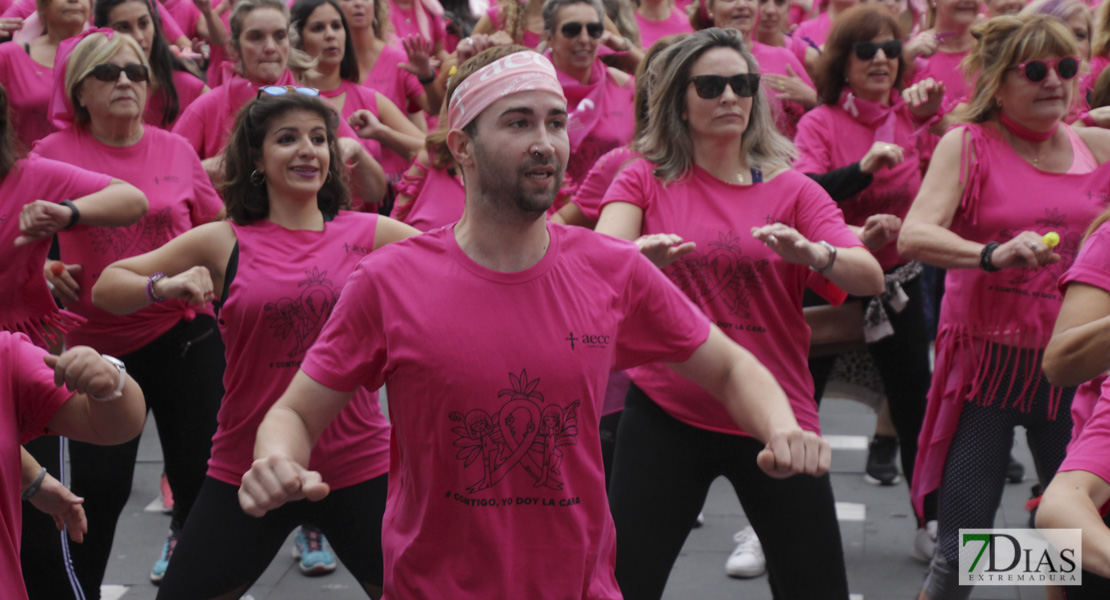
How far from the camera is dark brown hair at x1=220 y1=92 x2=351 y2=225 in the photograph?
13.3ft

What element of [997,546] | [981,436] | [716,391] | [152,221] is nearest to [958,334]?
[981,436]

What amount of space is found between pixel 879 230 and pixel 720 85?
2.22 feet

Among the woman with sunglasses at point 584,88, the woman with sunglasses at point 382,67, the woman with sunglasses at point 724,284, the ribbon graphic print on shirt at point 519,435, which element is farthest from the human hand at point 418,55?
the ribbon graphic print on shirt at point 519,435

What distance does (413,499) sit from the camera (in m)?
2.77

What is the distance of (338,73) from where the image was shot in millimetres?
6438

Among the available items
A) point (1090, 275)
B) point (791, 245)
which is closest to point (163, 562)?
point (791, 245)

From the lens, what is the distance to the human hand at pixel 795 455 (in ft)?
8.32

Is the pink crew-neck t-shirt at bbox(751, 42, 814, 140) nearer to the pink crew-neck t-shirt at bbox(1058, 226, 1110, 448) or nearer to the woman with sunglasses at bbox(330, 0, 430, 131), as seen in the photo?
the woman with sunglasses at bbox(330, 0, 430, 131)

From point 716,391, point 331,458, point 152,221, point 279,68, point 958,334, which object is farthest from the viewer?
point 279,68

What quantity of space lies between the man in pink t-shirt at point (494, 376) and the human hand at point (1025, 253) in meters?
1.33

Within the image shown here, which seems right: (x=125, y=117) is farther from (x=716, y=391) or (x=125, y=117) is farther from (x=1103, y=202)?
(x=1103, y=202)

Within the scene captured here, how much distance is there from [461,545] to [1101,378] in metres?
1.69

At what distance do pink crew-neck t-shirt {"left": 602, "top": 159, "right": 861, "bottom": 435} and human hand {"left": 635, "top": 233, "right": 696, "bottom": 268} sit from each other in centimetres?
29

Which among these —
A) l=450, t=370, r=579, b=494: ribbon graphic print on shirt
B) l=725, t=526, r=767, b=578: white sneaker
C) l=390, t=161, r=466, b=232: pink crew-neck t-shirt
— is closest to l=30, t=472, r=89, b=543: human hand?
l=450, t=370, r=579, b=494: ribbon graphic print on shirt
